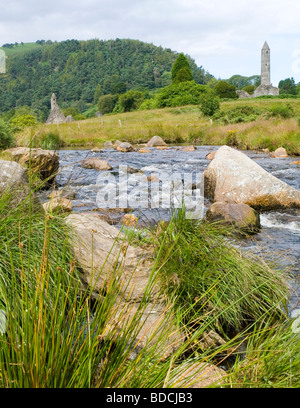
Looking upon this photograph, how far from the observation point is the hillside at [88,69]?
85913mm

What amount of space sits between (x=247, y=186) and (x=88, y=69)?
111 meters

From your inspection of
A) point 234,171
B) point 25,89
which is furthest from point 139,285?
point 25,89

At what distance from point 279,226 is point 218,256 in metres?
3.16

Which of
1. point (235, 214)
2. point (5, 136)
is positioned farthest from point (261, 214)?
point (5, 136)

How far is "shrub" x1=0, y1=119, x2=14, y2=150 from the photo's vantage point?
458 inches

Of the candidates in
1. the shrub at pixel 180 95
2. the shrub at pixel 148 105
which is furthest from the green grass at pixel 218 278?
the shrub at pixel 148 105

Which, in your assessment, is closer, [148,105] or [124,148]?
[124,148]

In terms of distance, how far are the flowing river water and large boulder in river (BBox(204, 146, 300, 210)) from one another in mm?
259

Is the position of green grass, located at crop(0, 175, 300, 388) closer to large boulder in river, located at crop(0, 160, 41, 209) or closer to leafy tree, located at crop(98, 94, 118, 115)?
large boulder in river, located at crop(0, 160, 41, 209)

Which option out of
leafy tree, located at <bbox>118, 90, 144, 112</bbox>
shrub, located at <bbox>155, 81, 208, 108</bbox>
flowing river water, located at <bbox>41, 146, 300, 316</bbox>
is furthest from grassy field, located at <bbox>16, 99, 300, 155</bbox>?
leafy tree, located at <bbox>118, 90, 144, 112</bbox>

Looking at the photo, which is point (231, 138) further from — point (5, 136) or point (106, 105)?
point (106, 105)

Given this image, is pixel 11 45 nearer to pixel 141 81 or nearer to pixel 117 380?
pixel 141 81

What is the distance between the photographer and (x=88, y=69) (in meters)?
109
